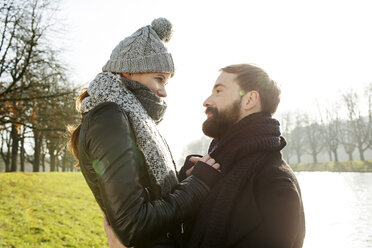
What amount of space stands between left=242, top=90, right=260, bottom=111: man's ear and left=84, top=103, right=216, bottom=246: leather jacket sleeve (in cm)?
120

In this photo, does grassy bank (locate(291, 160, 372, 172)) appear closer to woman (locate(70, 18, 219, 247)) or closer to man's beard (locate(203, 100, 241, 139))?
man's beard (locate(203, 100, 241, 139))

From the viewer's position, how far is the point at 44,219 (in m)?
10.4

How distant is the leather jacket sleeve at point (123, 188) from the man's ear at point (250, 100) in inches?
47.2

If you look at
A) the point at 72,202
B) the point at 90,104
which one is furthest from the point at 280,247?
the point at 72,202

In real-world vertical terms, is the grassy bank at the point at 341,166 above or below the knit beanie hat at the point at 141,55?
below

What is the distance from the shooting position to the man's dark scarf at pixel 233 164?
7.13 ft

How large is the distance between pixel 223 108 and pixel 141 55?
94 cm

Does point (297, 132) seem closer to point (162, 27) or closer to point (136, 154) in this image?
point (162, 27)

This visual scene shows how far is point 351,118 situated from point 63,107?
4862cm

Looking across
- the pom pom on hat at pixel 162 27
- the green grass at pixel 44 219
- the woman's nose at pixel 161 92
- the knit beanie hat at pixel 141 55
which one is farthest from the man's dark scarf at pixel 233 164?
the green grass at pixel 44 219

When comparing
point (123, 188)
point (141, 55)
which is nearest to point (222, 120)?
point (141, 55)

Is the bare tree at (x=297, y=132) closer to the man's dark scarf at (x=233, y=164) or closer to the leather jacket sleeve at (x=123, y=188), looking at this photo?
the man's dark scarf at (x=233, y=164)

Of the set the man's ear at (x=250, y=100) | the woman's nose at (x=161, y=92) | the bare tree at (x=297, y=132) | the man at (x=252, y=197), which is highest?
the woman's nose at (x=161, y=92)

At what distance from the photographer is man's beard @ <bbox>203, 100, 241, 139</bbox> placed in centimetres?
287
